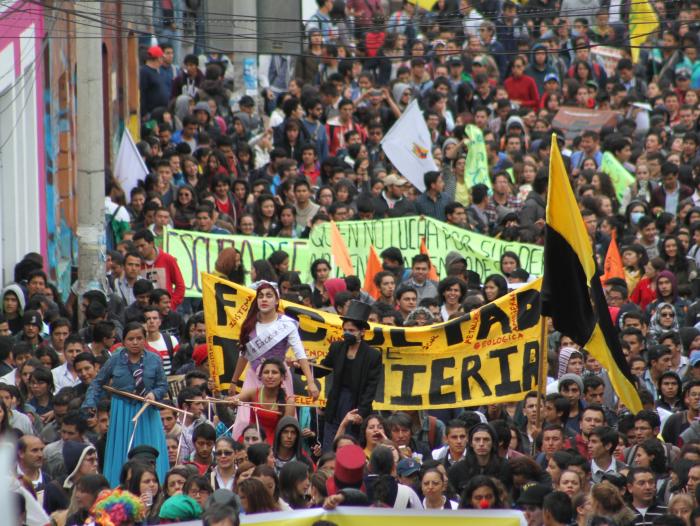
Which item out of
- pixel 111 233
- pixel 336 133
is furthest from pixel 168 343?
pixel 336 133

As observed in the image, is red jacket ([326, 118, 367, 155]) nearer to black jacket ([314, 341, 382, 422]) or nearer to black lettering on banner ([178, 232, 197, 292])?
black lettering on banner ([178, 232, 197, 292])

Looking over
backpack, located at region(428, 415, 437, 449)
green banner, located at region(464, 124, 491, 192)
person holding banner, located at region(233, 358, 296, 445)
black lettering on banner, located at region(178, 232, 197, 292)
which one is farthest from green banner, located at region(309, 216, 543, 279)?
person holding banner, located at region(233, 358, 296, 445)

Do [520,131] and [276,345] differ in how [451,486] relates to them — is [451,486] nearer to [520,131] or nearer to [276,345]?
[276,345]

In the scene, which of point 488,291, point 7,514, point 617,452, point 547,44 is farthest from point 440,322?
point 547,44

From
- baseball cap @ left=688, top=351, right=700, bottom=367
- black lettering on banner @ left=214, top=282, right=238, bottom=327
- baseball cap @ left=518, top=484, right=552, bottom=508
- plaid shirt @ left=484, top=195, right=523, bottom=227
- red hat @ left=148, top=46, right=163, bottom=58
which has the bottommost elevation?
baseball cap @ left=518, top=484, right=552, bottom=508

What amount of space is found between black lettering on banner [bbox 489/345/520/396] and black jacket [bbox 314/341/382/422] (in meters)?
1.05

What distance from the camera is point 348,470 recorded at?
11633mm

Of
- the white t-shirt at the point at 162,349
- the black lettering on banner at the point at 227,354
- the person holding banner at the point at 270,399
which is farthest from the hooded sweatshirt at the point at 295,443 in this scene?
the white t-shirt at the point at 162,349

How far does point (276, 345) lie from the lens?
1442cm

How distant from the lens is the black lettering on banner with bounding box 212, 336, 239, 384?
15.2 m

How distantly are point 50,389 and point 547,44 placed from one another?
17.3 meters

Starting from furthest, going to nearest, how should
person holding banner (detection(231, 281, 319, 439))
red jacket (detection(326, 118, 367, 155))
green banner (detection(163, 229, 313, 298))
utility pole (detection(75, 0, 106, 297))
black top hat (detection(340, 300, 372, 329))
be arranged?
red jacket (detection(326, 118, 367, 155))
green banner (detection(163, 229, 313, 298))
utility pole (detection(75, 0, 106, 297))
person holding banner (detection(231, 281, 319, 439))
black top hat (detection(340, 300, 372, 329))

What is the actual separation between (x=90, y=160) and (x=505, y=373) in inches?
213

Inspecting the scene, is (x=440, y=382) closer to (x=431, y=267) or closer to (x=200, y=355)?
(x=200, y=355)
